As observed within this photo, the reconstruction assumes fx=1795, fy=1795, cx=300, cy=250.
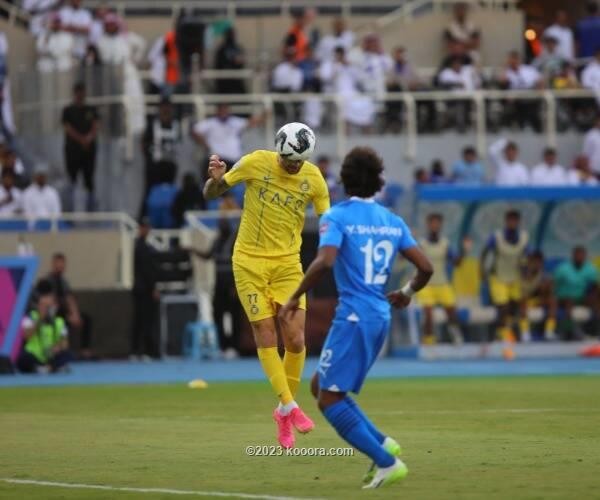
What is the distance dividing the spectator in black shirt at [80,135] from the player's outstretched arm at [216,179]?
710 inches

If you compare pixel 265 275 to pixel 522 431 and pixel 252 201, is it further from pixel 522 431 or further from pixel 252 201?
pixel 522 431

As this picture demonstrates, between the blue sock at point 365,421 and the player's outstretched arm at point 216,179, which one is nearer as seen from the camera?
the blue sock at point 365,421

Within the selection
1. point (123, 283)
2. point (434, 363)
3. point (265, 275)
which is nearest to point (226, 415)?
point (265, 275)

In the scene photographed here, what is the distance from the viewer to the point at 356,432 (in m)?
10.7

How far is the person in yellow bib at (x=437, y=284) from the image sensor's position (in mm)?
30062

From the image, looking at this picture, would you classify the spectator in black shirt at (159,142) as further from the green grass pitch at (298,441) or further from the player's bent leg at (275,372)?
the player's bent leg at (275,372)

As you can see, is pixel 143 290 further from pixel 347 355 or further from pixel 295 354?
pixel 347 355

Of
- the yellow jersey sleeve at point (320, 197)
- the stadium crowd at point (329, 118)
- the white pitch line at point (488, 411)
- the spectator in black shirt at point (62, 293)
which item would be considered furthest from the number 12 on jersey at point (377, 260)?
the stadium crowd at point (329, 118)

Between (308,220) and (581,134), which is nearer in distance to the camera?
(308,220)

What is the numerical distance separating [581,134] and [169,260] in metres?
9.28

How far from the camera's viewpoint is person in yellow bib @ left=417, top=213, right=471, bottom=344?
30062 mm

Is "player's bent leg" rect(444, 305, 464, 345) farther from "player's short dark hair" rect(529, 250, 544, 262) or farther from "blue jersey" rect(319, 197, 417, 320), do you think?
"blue jersey" rect(319, 197, 417, 320)

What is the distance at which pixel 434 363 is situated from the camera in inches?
1132

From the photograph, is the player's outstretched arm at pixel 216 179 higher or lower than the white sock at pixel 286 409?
higher
